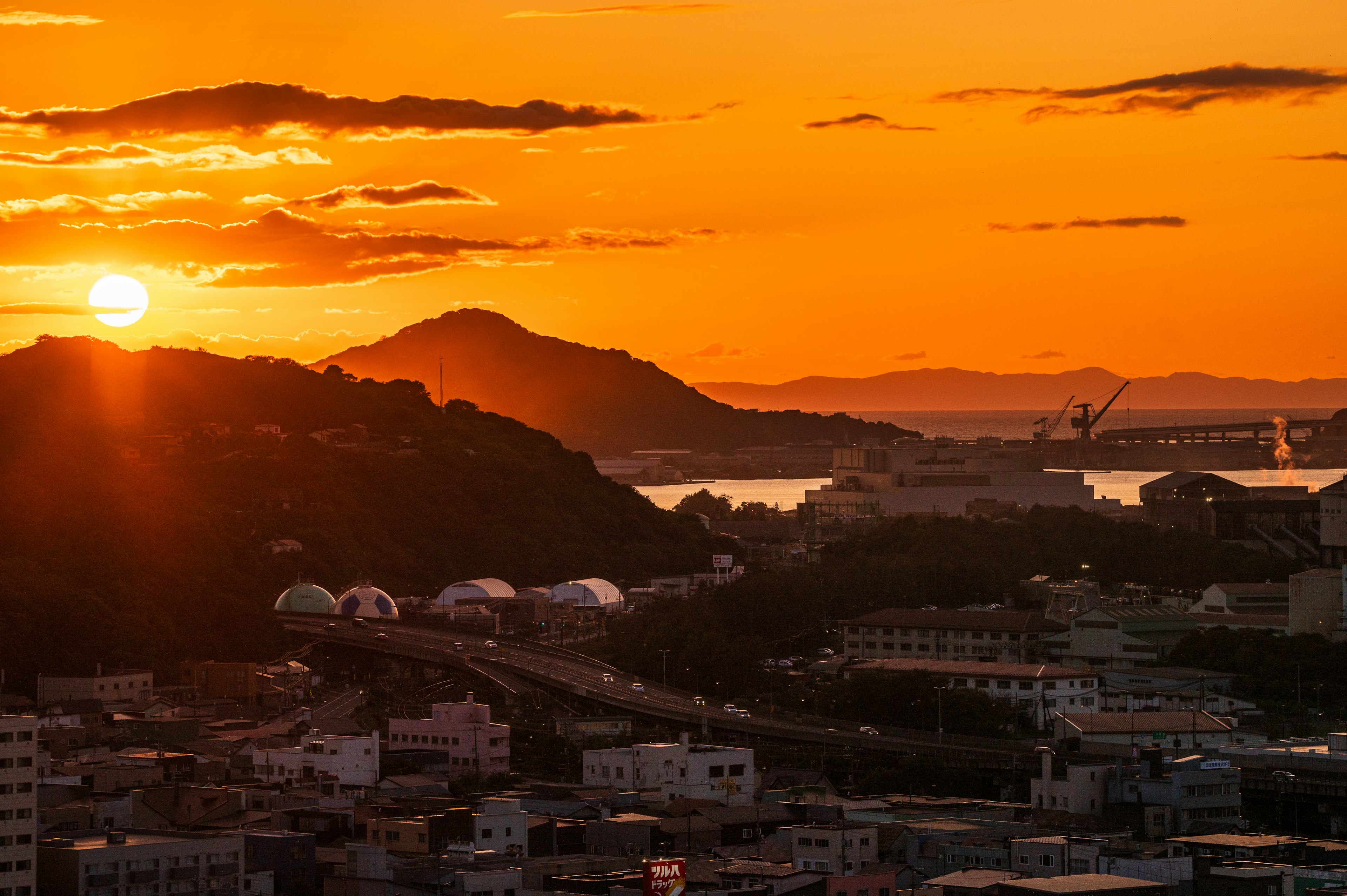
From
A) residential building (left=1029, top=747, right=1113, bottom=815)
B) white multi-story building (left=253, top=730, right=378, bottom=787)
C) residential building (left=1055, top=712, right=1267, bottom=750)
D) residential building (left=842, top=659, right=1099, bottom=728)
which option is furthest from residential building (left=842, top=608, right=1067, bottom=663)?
white multi-story building (left=253, top=730, right=378, bottom=787)

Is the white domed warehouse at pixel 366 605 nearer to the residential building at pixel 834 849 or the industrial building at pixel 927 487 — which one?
the industrial building at pixel 927 487

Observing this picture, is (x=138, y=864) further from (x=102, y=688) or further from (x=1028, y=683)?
(x=102, y=688)

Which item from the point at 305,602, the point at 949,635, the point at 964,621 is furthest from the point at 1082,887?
the point at 305,602

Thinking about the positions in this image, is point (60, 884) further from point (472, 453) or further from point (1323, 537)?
point (472, 453)

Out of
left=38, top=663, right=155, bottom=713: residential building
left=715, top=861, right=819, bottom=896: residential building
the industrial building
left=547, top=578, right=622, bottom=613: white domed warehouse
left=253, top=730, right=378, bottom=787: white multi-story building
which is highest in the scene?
the industrial building

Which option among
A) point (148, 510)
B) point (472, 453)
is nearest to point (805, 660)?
point (148, 510)

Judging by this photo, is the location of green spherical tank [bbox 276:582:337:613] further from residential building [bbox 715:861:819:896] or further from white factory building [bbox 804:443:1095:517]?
residential building [bbox 715:861:819:896]
